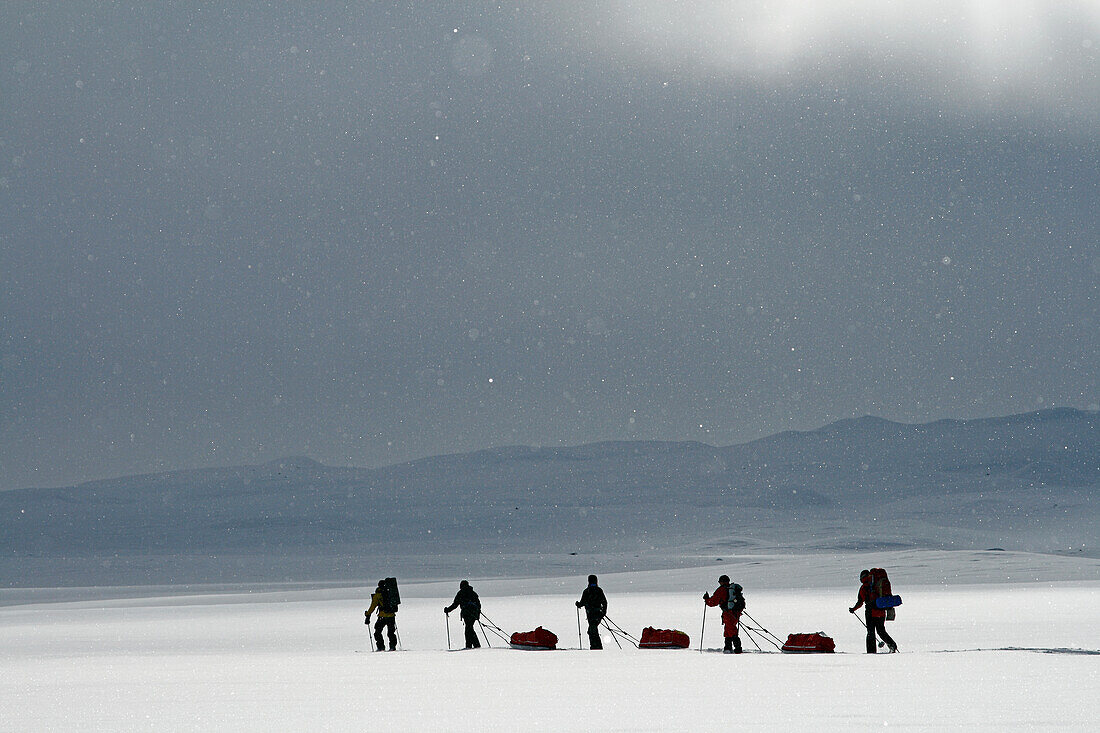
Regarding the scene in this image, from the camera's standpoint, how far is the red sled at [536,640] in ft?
59.6

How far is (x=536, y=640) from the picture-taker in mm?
18297

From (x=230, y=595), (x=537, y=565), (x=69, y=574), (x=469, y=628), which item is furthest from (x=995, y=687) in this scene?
(x=69, y=574)

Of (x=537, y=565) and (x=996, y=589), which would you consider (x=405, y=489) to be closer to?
(x=537, y=565)

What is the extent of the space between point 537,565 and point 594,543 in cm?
3363

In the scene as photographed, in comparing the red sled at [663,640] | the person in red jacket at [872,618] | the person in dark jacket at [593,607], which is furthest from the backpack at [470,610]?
the person in red jacket at [872,618]

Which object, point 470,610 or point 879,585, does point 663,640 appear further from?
point 879,585

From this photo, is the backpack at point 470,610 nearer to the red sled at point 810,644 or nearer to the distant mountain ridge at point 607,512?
the red sled at point 810,644

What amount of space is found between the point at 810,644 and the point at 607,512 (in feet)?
393

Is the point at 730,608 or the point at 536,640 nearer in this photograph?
the point at 730,608

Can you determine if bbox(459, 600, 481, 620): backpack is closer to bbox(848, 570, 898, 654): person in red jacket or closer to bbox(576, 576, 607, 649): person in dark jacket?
bbox(576, 576, 607, 649): person in dark jacket

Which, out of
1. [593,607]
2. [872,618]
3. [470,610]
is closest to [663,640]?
[593,607]

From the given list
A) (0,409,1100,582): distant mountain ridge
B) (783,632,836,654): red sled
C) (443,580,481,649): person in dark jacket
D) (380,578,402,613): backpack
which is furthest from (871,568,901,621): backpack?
(0,409,1100,582): distant mountain ridge

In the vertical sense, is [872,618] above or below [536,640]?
below

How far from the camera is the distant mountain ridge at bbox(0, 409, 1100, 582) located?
96.2 meters
